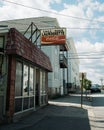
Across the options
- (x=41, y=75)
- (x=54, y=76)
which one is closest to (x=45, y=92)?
(x=41, y=75)

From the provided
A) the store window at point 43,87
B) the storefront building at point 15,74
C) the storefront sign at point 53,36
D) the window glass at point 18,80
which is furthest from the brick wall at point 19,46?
the storefront sign at point 53,36

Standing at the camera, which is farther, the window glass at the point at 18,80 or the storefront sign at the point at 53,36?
the storefront sign at the point at 53,36

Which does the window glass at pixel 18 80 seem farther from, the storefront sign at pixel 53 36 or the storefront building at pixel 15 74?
the storefront sign at pixel 53 36

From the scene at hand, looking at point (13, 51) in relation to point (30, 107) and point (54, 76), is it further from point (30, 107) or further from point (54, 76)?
point (54, 76)

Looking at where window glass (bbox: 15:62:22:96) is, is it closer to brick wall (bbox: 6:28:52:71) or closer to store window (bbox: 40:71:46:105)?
brick wall (bbox: 6:28:52:71)

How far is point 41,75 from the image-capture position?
66.1ft

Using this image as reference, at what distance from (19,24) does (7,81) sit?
27072 millimetres

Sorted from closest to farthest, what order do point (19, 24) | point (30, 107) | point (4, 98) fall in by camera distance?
point (4, 98) < point (30, 107) < point (19, 24)

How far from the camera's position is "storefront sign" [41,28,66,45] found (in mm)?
23359

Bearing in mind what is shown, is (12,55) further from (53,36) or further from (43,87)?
(53,36)

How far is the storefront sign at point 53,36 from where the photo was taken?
23.4 metres

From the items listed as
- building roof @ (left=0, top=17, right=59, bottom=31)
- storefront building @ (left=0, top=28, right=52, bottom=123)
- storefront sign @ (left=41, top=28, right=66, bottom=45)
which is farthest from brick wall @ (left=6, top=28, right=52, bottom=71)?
building roof @ (left=0, top=17, right=59, bottom=31)

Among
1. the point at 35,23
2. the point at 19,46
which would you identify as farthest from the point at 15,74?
the point at 35,23

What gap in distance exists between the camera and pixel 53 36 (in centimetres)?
2338
